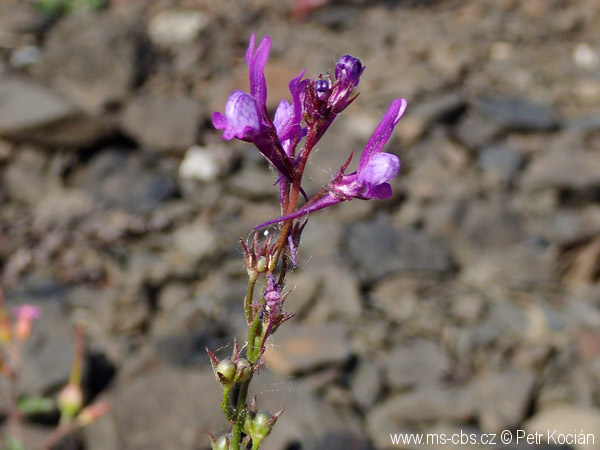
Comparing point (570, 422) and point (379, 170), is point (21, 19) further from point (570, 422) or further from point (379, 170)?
point (379, 170)

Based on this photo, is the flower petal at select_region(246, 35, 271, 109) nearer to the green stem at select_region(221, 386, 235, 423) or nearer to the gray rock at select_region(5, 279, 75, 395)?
the green stem at select_region(221, 386, 235, 423)

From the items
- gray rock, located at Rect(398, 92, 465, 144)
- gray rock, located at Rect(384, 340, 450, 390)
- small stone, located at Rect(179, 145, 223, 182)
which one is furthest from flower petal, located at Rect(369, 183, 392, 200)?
gray rock, located at Rect(398, 92, 465, 144)

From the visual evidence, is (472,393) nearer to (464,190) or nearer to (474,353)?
(474,353)

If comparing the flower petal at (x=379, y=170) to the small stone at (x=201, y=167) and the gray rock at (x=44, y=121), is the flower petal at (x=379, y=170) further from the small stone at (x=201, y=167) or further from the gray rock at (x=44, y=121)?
the gray rock at (x=44, y=121)

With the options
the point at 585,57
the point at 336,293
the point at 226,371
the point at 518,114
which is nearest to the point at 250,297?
the point at 226,371

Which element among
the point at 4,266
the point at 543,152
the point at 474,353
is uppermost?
the point at 543,152

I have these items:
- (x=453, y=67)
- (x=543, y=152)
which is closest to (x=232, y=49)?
(x=453, y=67)
